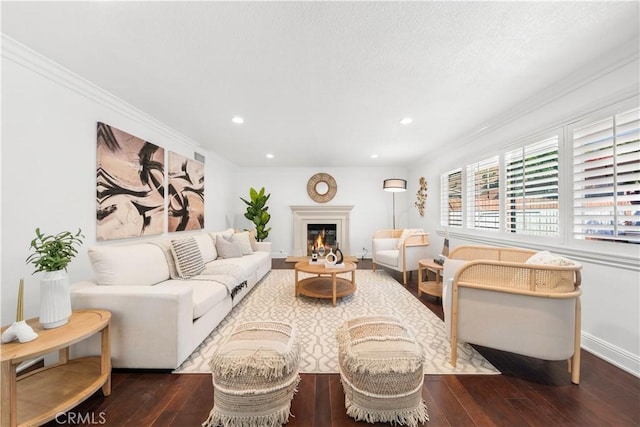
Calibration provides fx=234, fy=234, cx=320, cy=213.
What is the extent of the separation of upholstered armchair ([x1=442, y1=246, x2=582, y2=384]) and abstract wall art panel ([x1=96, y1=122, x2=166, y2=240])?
3.43 meters

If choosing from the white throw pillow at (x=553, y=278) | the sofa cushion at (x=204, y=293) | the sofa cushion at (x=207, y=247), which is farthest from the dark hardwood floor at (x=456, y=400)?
the sofa cushion at (x=207, y=247)

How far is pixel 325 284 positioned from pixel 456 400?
2143 millimetres

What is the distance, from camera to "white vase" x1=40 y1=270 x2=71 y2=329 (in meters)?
1.41

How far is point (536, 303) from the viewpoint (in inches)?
65.0

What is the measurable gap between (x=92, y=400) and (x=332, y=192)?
539 centimetres

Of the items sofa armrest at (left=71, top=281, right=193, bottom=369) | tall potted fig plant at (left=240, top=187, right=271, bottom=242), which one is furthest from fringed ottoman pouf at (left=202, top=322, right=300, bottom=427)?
tall potted fig plant at (left=240, top=187, right=271, bottom=242)

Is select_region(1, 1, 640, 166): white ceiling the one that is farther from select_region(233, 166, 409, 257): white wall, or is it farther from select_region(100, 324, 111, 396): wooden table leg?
select_region(233, 166, 409, 257): white wall

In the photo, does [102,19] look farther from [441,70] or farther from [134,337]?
[441,70]

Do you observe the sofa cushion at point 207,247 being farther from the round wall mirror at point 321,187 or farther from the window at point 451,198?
the window at point 451,198

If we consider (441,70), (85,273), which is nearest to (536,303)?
(441,70)

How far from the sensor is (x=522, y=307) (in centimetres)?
168

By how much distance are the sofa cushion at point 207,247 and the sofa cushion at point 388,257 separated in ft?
9.66

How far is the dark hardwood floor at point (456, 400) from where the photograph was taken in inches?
54.1

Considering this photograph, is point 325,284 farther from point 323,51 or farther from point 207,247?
point 323,51
